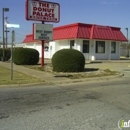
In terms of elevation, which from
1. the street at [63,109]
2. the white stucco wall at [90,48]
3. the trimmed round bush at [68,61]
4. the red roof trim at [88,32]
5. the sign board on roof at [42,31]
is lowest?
the street at [63,109]

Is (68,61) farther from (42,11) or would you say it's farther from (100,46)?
(100,46)

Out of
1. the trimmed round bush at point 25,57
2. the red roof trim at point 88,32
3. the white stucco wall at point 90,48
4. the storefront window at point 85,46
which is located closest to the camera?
the trimmed round bush at point 25,57

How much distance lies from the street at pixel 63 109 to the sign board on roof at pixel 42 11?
30.4ft

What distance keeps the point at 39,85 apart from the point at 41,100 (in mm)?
3143

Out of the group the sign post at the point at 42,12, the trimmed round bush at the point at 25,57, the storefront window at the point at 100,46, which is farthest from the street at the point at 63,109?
the storefront window at the point at 100,46

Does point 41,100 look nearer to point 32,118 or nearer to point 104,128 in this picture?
point 32,118

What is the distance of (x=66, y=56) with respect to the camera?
1505cm

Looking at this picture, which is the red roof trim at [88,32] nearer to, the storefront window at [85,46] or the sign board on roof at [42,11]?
the storefront window at [85,46]

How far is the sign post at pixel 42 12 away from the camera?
17328mm

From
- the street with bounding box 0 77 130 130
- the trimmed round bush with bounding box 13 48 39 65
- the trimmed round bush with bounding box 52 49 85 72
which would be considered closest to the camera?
the street with bounding box 0 77 130 130

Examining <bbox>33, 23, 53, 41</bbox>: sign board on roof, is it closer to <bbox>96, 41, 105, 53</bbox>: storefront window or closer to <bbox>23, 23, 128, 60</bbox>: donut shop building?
<bbox>23, 23, 128, 60</bbox>: donut shop building

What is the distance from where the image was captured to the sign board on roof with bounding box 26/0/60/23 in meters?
17.3

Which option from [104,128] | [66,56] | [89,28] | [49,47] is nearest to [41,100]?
[104,128]

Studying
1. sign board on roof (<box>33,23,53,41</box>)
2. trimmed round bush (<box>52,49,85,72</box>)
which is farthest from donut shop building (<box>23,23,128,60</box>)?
trimmed round bush (<box>52,49,85,72</box>)
